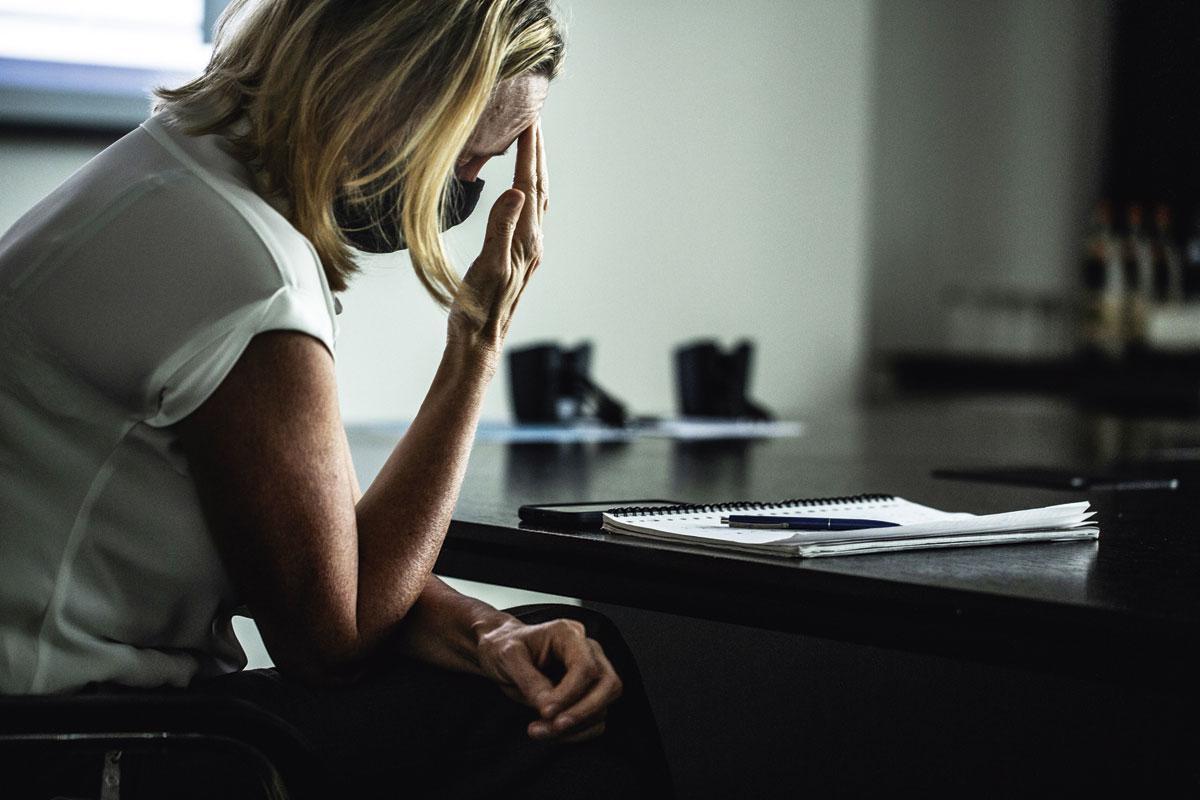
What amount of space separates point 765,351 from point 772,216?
34cm

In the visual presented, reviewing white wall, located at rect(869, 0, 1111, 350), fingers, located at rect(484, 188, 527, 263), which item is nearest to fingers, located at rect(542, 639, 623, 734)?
fingers, located at rect(484, 188, 527, 263)

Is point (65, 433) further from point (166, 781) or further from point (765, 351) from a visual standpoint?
point (765, 351)

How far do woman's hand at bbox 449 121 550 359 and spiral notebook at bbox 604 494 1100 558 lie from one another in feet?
0.59

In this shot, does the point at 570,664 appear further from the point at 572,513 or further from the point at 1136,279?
the point at 1136,279

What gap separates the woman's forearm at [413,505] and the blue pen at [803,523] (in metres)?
0.22

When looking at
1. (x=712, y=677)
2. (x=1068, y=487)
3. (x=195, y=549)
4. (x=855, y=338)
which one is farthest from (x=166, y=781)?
(x=855, y=338)

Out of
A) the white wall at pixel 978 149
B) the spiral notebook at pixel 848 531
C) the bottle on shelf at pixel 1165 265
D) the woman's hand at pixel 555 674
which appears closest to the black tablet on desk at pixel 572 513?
the spiral notebook at pixel 848 531

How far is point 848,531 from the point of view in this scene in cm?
93

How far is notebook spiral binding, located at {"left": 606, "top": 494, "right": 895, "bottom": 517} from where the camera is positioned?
3.50ft

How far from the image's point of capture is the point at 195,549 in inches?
34.3

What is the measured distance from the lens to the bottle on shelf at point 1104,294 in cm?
409

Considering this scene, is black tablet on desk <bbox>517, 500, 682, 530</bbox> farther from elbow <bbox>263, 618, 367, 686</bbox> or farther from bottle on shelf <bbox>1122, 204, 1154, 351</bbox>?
bottle on shelf <bbox>1122, 204, 1154, 351</bbox>

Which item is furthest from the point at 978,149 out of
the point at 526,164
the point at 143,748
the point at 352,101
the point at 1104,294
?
the point at 143,748

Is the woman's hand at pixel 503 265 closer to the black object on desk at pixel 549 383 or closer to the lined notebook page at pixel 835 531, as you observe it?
the lined notebook page at pixel 835 531
